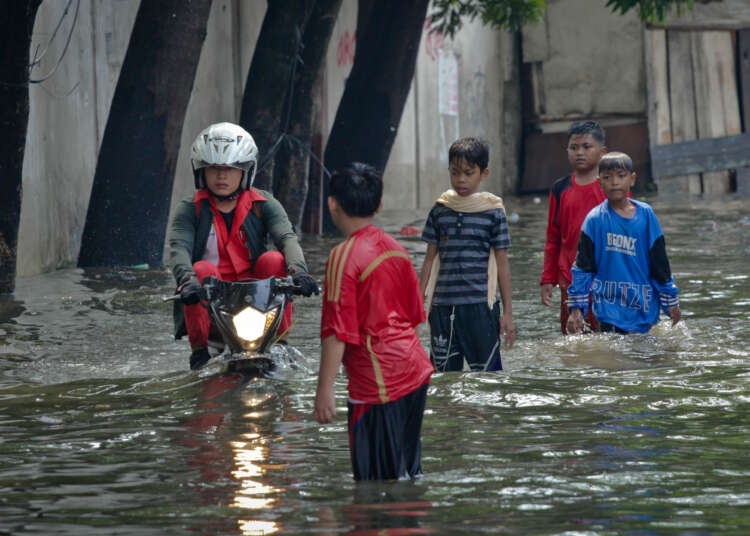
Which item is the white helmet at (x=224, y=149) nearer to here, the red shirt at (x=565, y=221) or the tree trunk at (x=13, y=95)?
the red shirt at (x=565, y=221)

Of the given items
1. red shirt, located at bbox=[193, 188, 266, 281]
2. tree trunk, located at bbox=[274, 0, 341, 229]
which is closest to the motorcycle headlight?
red shirt, located at bbox=[193, 188, 266, 281]

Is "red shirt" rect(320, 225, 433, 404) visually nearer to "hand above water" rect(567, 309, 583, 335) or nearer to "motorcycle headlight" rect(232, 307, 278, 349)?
"motorcycle headlight" rect(232, 307, 278, 349)

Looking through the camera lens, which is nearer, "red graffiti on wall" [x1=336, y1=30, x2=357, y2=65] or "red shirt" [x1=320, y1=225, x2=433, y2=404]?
"red shirt" [x1=320, y1=225, x2=433, y2=404]

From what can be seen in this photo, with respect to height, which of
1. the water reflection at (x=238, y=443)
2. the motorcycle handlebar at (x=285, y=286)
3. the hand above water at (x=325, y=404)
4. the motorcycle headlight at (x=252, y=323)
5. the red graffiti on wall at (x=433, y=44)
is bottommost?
the water reflection at (x=238, y=443)

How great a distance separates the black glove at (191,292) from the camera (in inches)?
253

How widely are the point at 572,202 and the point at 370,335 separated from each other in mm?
3934

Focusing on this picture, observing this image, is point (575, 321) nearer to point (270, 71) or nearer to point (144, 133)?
point (144, 133)

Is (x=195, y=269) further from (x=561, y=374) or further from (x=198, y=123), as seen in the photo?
(x=198, y=123)

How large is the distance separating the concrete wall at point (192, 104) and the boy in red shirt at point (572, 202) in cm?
571

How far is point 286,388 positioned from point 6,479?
2.03 m

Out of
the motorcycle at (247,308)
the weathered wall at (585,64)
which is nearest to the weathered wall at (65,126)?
the motorcycle at (247,308)

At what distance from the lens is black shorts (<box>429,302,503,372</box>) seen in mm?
7152

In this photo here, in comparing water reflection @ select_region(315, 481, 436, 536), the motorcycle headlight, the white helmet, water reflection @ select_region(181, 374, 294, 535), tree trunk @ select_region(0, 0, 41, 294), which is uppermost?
tree trunk @ select_region(0, 0, 41, 294)

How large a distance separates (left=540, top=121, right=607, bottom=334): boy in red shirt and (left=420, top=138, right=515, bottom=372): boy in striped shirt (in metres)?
1.29
